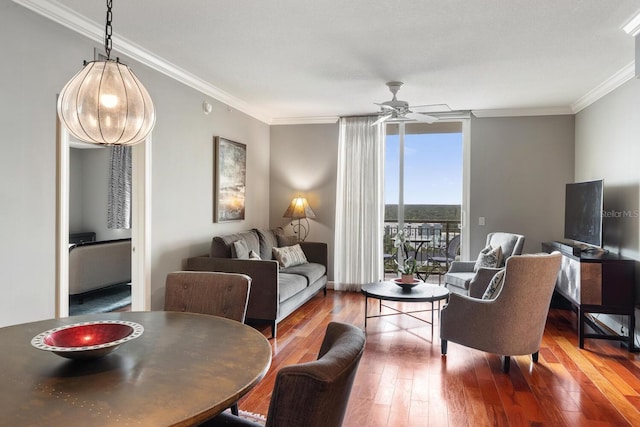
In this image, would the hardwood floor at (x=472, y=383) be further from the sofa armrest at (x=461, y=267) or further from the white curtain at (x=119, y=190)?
the white curtain at (x=119, y=190)

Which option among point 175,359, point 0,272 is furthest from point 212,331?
point 0,272

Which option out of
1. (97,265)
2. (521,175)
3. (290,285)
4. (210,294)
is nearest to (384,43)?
(210,294)

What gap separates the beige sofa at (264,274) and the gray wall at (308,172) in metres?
1.01

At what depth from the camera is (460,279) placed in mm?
4848

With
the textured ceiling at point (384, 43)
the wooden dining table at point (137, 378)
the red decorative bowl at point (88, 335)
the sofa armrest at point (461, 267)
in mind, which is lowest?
the sofa armrest at point (461, 267)

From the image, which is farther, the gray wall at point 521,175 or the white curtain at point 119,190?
the white curtain at point 119,190

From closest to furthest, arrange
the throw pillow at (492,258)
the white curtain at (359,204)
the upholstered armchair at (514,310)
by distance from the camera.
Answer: the upholstered armchair at (514,310), the throw pillow at (492,258), the white curtain at (359,204)

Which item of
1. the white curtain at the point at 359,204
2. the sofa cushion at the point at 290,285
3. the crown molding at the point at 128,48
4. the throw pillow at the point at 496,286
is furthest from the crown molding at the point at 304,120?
the throw pillow at the point at 496,286

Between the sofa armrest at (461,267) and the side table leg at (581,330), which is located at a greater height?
the sofa armrest at (461,267)

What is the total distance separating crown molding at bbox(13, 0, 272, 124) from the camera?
2.80 m

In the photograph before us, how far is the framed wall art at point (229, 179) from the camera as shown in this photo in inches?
199

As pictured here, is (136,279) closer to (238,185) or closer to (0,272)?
(0,272)

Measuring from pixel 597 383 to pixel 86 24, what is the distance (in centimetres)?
454

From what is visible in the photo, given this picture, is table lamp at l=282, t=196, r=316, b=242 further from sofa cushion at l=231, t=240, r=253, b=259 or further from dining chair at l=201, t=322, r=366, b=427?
dining chair at l=201, t=322, r=366, b=427
